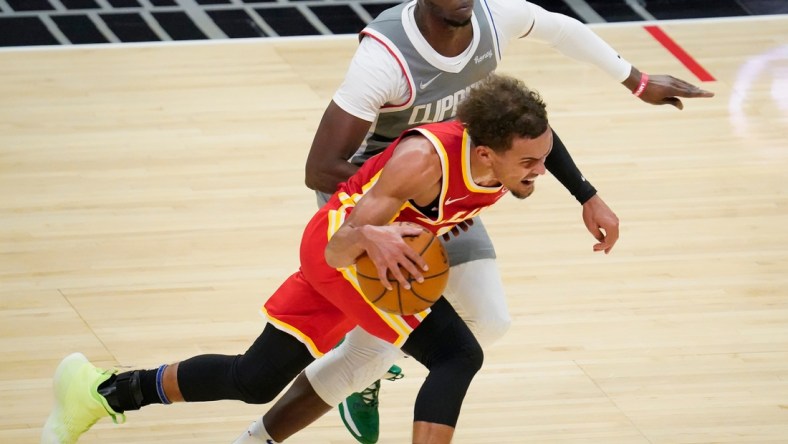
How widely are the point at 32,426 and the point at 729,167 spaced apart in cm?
361

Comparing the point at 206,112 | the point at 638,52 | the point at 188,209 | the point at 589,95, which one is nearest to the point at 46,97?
the point at 206,112

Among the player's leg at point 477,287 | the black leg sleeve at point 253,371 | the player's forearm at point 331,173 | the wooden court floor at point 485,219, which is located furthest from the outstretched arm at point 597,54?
the black leg sleeve at point 253,371

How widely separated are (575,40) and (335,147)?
983mm

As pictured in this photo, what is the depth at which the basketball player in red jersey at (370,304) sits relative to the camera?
3.24 meters

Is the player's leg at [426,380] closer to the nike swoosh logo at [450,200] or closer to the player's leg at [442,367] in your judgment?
the player's leg at [442,367]

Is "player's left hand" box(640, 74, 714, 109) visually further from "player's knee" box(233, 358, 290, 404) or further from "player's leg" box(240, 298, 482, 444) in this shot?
"player's knee" box(233, 358, 290, 404)

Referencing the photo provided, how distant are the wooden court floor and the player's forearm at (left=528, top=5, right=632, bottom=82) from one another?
1024 millimetres

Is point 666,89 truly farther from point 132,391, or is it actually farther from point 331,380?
point 132,391

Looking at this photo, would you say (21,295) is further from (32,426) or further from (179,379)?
(179,379)

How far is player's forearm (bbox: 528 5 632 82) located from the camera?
13.6 ft

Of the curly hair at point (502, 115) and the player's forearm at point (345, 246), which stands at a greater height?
the curly hair at point (502, 115)

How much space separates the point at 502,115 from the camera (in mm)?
3238

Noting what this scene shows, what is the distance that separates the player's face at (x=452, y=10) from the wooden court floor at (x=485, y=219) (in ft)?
4.28

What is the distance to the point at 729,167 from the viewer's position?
6211 millimetres
